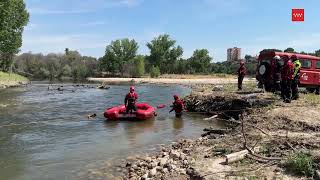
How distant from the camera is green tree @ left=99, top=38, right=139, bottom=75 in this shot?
122m

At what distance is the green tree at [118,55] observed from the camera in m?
122

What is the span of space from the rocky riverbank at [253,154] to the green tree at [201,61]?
336 ft

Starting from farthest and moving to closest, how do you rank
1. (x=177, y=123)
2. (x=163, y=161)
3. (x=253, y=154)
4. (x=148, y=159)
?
(x=177, y=123) → (x=148, y=159) → (x=163, y=161) → (x=253, y=154)

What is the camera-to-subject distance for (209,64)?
120 m

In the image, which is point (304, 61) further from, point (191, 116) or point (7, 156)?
point (7, 156)

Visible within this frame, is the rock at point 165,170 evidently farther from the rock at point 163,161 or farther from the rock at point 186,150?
the rock at point 186,150

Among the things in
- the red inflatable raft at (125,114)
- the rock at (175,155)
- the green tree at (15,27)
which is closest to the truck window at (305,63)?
the red inflatable raft at (125,114)

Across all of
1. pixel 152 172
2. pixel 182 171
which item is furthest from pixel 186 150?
pixel 182 171

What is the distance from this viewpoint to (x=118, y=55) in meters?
124

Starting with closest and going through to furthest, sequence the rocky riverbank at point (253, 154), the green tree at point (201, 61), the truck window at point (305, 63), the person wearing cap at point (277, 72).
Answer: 1. the rocky riverbank at point (253, 154)
2. the person wearing cap at point (277, 72)
3. the truck window at point (305, 63)
4. the green tree at point (201, 61)

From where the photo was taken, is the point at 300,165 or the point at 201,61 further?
the point at 201,61

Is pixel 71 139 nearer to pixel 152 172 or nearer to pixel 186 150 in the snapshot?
pixel 186 150

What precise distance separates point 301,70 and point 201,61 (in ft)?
317

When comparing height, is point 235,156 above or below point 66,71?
below
